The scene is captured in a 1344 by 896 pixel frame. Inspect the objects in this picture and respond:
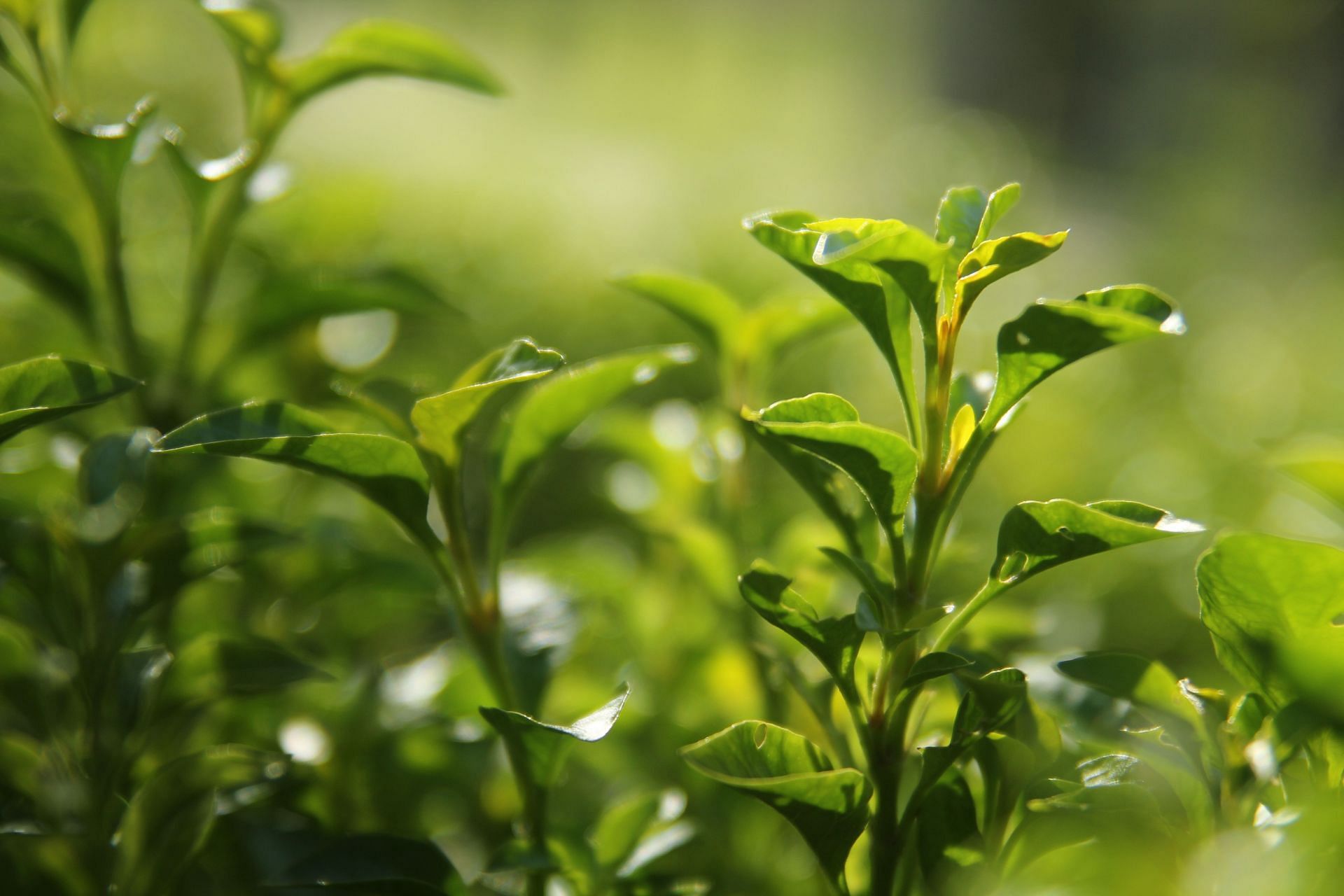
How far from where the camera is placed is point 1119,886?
426mm

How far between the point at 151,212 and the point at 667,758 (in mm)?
1528

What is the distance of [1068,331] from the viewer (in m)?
0.47

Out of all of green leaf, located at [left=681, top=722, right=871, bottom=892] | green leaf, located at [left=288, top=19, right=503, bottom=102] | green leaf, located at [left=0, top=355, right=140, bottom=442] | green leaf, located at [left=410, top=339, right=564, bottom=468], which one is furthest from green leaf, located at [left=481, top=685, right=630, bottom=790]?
green leaf, located at [left=288, top=19, right=503, bottom=102]

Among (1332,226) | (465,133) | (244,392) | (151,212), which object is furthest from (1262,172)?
(244,392)

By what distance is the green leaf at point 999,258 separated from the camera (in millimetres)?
470

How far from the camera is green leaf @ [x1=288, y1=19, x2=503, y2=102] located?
0.73 metres

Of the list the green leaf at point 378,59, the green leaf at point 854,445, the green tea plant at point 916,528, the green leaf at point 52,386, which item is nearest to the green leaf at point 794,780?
the green tea plant at point 916,528

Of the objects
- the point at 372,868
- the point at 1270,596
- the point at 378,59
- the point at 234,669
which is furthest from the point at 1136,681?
the point at 378,59

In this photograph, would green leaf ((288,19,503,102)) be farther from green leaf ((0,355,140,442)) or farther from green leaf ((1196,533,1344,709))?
green leaf ((1196,533,1344,709))

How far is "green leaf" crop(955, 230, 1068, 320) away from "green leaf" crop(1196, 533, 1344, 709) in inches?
6.2

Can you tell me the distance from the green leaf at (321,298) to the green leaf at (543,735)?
352 millimetres

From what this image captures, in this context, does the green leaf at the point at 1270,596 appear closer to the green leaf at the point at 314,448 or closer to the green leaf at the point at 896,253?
the green leaf at the point at 896,253

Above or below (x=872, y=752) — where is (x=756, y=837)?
below

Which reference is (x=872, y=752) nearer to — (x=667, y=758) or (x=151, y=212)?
(x=667, y=758)
